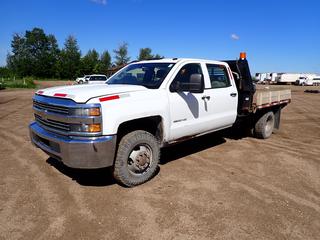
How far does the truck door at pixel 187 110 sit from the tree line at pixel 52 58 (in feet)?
249

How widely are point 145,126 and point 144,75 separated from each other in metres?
1.02

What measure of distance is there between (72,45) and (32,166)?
9935cm

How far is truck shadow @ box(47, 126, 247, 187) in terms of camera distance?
15.0 ft

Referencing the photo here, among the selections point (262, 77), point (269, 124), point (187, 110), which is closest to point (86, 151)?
point (187, 110)

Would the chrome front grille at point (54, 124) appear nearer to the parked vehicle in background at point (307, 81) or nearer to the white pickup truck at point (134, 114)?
the white pickup truck at point (134, 114)

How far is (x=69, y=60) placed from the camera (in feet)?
299

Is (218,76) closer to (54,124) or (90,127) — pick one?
(90,127)

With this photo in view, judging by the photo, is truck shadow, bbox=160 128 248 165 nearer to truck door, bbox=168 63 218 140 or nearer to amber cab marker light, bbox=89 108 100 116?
truck door, bbox=168 63 218 140

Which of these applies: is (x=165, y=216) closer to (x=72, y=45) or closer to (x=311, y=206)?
(x=311, y=206)

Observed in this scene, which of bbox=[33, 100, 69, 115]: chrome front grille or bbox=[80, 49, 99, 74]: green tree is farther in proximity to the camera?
bbox=[80, 49, 99, 74]: green tree

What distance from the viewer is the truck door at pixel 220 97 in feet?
17.9

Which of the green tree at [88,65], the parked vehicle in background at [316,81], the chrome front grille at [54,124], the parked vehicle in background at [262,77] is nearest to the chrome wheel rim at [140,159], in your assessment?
the chrome front grille at [54,124]

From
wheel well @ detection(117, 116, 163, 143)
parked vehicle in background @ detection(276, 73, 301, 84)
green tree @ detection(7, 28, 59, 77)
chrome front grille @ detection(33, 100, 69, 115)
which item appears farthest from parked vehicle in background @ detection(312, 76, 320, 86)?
green tree @ detection(7, 28, 59, 77)

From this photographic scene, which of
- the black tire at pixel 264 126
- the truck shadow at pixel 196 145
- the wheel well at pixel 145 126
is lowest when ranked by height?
the truck shadow at pixel 196 145
